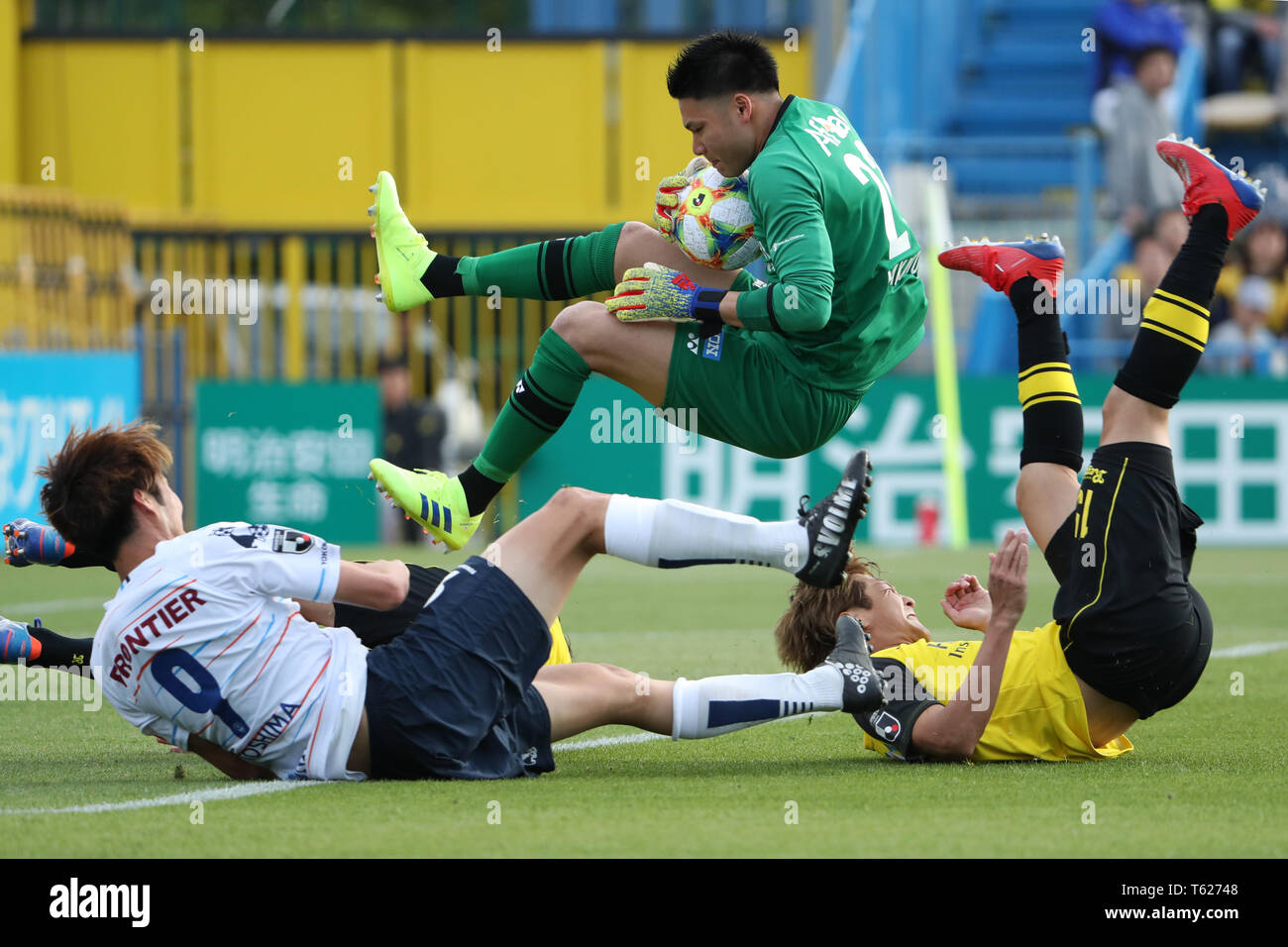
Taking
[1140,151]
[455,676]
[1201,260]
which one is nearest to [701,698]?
[455,676]

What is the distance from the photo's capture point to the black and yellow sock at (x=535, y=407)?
606 cm

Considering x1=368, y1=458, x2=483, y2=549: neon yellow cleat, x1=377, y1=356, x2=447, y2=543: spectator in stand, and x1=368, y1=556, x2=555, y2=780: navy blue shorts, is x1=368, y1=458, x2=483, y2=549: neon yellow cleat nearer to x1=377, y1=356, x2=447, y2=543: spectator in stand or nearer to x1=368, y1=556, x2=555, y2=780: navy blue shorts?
x1=368, y1=556, x2=555, y2=780: navy blue shorts

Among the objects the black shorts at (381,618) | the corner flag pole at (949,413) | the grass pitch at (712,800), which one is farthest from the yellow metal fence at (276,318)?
the black shorts at (381,618)

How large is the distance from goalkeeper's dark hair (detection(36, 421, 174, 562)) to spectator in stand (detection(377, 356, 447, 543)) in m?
10.9

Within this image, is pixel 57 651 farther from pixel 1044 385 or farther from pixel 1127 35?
pixel 1127 35

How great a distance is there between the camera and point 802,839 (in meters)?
4.34

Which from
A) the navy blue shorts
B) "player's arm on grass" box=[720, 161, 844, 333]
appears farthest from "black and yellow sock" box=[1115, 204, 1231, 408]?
the navy blue shorts

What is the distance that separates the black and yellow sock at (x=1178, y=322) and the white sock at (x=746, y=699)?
1413mm

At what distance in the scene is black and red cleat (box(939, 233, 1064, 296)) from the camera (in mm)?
6445

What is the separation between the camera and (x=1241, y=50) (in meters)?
19.5
